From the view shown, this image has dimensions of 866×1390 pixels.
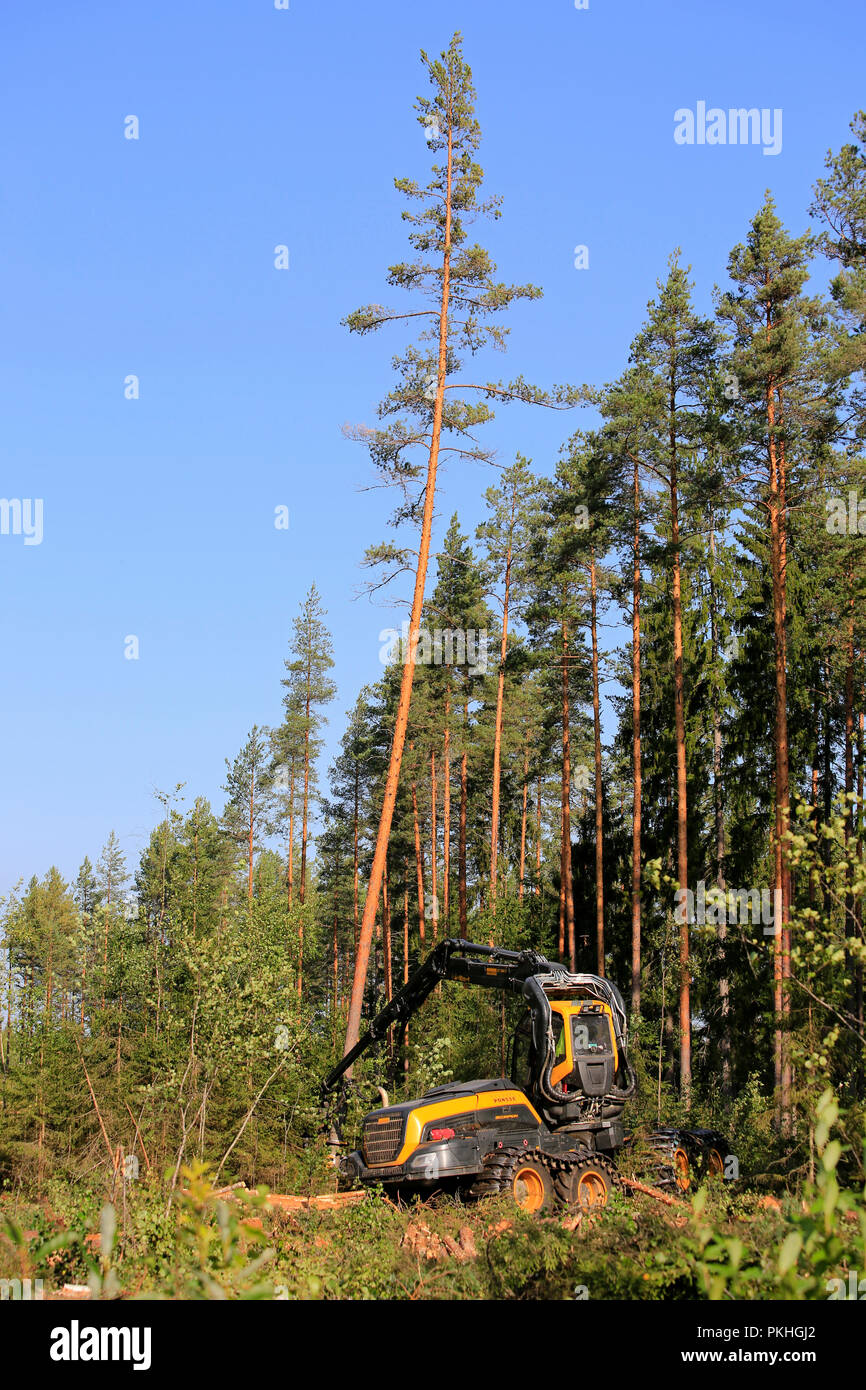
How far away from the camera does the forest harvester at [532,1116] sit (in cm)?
1290

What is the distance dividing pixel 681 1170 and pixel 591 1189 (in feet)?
5.28

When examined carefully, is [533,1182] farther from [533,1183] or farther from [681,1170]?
[681,1170]

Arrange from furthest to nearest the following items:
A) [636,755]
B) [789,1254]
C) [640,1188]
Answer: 1. [636,755]
2. [640,1188]
3. [789,1254]

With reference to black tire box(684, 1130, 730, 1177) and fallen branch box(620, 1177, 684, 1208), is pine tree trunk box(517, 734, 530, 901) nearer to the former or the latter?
black tire box(684, 1130, 730, 1177)

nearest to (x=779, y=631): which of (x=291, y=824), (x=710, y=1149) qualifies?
(x=710, y=1149)

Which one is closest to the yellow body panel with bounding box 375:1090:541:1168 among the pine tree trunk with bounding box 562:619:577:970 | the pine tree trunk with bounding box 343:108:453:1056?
the pine tree trunk with bounding box 343:108:453:1056

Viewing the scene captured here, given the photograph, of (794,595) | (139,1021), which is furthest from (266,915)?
(794,595)

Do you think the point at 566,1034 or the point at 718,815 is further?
the point at 718,815

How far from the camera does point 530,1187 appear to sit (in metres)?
13.2

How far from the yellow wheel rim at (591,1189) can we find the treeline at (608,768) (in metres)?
3.16

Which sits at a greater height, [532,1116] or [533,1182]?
[532,1116]

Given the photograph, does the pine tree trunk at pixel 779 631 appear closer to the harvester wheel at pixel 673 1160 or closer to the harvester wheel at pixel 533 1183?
the harvester wheel at pixel 673 1160

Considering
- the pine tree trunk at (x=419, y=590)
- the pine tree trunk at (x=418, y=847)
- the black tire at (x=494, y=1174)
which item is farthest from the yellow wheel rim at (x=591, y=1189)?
the pine tree trunk at (x=418, y=847)

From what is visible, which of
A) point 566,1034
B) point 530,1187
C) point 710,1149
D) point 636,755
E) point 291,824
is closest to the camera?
point 530,1187
